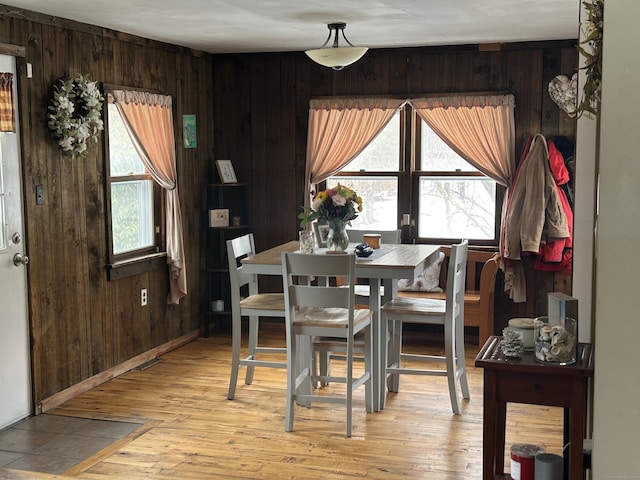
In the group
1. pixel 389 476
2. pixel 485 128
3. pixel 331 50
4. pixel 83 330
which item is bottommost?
pixel 389 476

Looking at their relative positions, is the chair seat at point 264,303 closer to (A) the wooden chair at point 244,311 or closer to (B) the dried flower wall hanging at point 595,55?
(A) the wooden chair at point 244,311

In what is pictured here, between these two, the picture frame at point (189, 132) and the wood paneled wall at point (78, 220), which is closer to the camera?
the wood paneled wall at point (78, 220)

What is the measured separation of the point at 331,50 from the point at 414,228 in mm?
2115

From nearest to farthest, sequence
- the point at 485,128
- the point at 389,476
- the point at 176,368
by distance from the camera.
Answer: the point at 389,476, the point at 176,368, the point at 485,128

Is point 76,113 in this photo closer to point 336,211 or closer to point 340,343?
point 336,211

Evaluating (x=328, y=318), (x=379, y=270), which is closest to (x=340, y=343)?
(x=328, y=318)

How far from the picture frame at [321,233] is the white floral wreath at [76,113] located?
5.03ft

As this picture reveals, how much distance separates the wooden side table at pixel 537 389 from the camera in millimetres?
2635

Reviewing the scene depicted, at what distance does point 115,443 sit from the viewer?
435 cm

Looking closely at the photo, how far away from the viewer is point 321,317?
4625 mm

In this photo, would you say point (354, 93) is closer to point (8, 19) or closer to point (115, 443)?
point (8, 19)

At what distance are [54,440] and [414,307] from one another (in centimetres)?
218

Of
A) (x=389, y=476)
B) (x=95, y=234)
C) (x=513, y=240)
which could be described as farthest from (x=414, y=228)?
(x=389, y=476)

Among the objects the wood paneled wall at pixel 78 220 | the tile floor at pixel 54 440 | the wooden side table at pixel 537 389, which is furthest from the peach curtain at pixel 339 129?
the wooden side table at pixel 537 389
